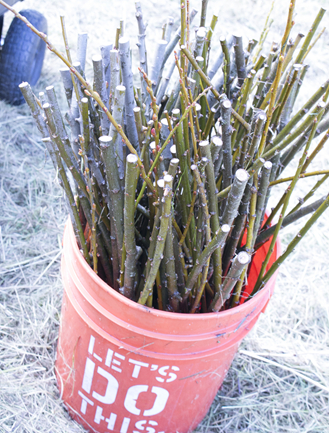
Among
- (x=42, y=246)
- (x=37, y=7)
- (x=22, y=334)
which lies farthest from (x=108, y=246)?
(x=37, y=7)

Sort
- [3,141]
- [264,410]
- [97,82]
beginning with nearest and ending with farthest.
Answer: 1. [97,82]
2. [264,410]
3. [3,141]

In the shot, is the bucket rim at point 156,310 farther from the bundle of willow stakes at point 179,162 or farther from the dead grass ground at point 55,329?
the dead grass ground at point 55,329

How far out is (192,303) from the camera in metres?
0.68

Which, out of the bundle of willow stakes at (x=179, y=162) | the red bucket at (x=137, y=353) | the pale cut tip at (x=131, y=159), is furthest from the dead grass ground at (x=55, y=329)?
the pale cut tip at (x=131, y=159)

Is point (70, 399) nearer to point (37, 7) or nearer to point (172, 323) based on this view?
point (172, 323)

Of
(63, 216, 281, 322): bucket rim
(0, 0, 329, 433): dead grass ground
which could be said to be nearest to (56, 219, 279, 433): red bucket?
(63, 216, 281, 322): bucket rim

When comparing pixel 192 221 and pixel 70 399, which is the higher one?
pixel 192 221

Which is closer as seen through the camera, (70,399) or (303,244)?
(70,399)

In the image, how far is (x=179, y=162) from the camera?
601 mm

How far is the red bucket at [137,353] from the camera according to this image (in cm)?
61

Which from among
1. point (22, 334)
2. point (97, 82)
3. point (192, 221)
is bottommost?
point (22, 334)

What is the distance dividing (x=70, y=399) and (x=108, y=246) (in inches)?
15.7

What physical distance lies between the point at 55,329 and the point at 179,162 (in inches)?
27.8

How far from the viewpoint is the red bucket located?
0.61m
